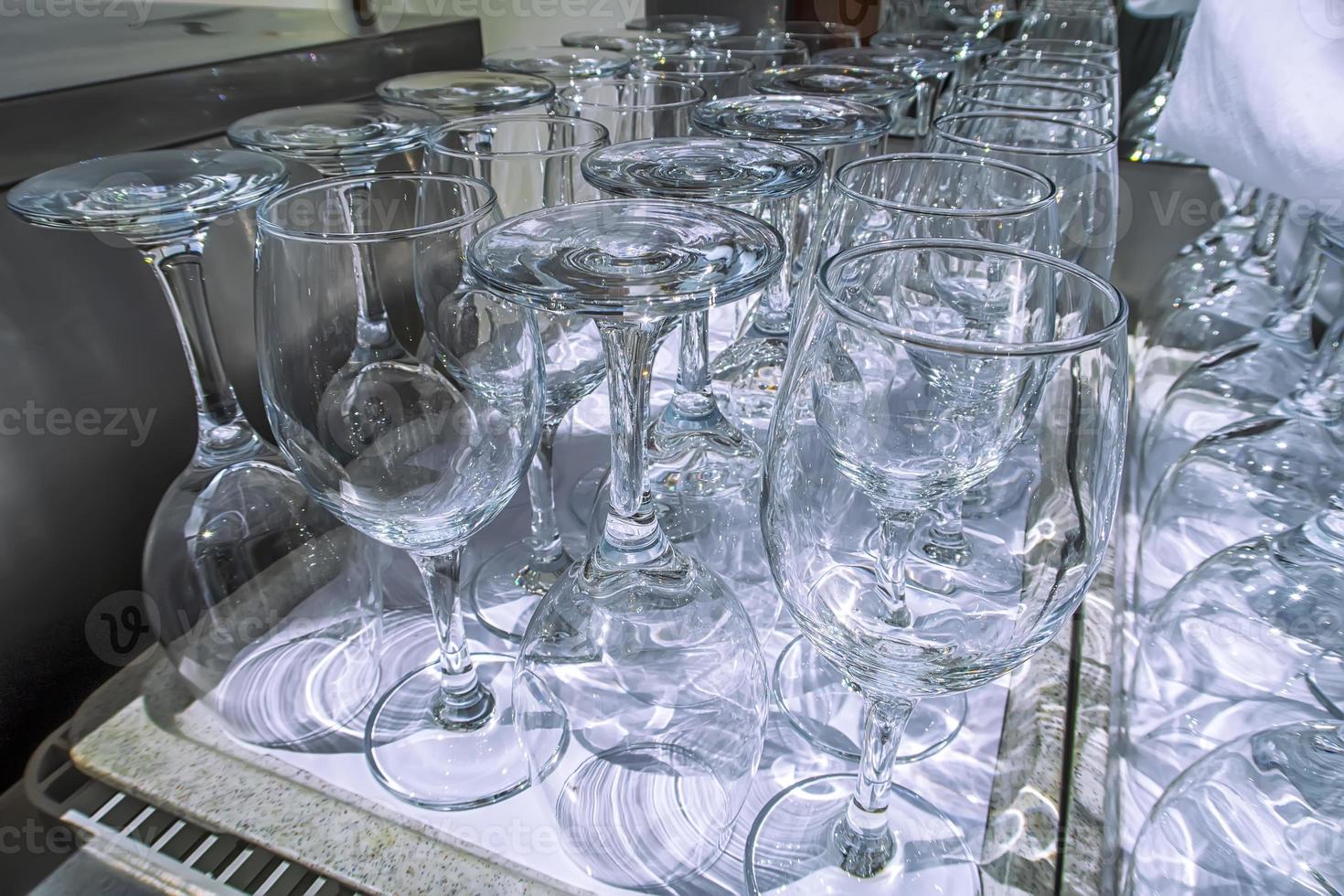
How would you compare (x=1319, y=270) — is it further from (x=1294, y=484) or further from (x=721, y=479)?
(x=721, y=479)

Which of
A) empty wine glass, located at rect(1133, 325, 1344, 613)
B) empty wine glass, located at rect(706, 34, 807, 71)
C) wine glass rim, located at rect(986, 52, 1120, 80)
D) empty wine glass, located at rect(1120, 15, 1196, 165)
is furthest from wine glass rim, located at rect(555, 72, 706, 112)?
empty wine glass, located at rect(1120, 15, 1196, 165)

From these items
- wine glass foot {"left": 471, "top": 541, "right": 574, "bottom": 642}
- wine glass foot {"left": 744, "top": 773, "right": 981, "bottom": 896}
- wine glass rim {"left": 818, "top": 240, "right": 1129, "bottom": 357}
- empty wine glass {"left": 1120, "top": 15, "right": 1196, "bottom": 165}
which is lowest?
wine glass foot {"left": 744, "top": 773, "right": 981, "bottom": 896}

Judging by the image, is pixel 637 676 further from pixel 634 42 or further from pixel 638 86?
pixel 634 42

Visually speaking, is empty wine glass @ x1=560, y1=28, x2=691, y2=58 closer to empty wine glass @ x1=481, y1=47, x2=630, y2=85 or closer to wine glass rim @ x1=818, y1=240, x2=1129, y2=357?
empty wine glass @ x1=481, y1=47, x2=630, y2=85

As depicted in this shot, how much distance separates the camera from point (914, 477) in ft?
0.99

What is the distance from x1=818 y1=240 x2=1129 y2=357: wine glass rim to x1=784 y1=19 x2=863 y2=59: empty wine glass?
2.07ft

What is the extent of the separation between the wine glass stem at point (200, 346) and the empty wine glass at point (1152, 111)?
2.33 ft

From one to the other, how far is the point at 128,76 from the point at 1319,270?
66 centimetres

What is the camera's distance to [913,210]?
1.09 feet

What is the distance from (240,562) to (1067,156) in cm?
42

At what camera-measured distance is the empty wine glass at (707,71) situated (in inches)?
23.0

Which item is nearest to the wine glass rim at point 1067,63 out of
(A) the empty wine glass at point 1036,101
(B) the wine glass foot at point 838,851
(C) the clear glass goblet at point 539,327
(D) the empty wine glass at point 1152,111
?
(A) the empty wine glass at point 1036,101

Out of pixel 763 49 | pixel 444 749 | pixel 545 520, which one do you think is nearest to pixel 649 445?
pixel 545 520

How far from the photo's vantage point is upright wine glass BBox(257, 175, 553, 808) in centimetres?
30
